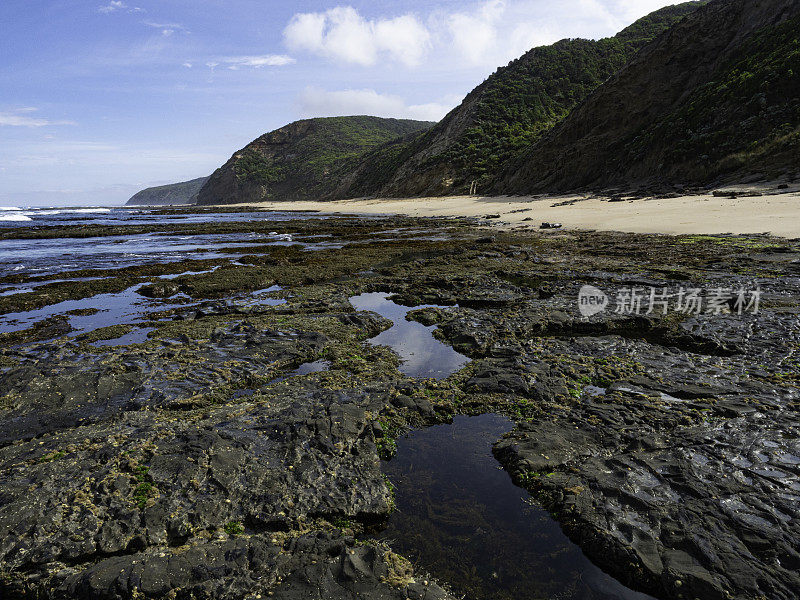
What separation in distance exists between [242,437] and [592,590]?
425 centimetres

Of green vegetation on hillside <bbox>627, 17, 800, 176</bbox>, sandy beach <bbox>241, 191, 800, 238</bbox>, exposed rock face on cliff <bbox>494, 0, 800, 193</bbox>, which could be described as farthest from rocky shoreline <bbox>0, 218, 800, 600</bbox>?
exposed rock face on cliff <bbox>494, 0, 800, 193</bbox>

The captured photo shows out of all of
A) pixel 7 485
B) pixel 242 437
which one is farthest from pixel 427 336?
pixel 7 485

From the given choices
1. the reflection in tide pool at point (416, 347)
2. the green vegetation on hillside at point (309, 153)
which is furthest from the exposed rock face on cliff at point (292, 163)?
the reflection in tide pool at point (416, 347)

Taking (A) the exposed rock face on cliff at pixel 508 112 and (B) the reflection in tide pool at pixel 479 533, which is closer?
(B) the reflection in tide pool at pixel 479 533

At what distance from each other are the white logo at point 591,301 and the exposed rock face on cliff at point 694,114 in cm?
2731

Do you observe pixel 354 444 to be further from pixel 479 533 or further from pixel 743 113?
pixel 743 113

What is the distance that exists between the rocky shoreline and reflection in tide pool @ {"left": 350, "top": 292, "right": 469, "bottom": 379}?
1.00 feet

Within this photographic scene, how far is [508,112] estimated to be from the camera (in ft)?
250

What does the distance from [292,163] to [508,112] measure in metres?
103

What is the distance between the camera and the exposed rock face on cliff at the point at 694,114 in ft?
106

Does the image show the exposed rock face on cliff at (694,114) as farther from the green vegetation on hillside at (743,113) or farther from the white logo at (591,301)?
the white logo at (591,301)

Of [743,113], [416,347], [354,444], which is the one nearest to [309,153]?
[743,113]

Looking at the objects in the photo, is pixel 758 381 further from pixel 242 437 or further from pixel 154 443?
pixel 154 443

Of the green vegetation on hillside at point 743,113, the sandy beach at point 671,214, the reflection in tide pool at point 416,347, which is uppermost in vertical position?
the green vegetation on hillside at point 743,113
